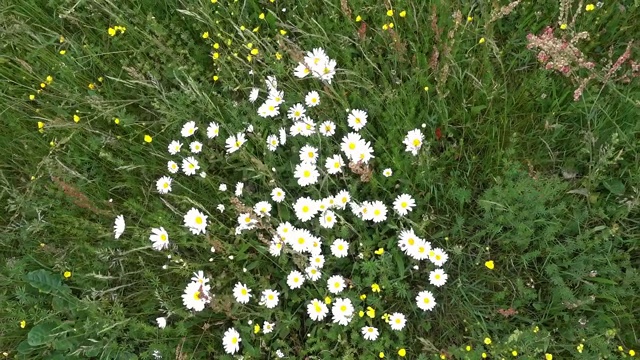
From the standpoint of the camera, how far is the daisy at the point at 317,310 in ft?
7.78

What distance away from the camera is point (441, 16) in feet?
8.68

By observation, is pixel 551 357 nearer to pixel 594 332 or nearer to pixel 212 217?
pixel 594 332

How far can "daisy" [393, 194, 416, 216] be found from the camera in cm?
242

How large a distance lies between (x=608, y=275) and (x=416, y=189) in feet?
3.03

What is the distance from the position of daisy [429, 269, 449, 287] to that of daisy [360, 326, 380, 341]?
13.5 inches

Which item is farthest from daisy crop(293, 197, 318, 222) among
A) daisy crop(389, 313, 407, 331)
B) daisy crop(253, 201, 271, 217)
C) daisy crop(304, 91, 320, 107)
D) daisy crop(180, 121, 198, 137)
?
daisy crop(180, 121, 198, 137)

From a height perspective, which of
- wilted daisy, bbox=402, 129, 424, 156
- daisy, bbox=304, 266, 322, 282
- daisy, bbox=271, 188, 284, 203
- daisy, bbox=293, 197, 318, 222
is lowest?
daisy, bbox=304, 266, 322, 282

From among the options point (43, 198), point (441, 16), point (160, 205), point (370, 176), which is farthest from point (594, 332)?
point (43, 198)

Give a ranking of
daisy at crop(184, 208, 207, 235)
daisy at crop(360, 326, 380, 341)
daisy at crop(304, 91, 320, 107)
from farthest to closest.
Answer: daisy at crop(304, 91, 320, 107), daisy at crop(184, 208, 207, 235), daisy at crop(360, 326, 380, 341)

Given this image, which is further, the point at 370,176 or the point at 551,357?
the point at 370,176


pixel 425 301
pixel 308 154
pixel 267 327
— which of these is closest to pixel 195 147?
pixel 308 154

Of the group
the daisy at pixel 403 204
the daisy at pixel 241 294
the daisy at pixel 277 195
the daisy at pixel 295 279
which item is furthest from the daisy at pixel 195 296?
the daisy at pixel 403 204

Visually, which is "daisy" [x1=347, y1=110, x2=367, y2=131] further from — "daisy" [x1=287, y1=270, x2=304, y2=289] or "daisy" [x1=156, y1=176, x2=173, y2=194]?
"daisy" [x1=156, y1=176, x2=173, y2=194]

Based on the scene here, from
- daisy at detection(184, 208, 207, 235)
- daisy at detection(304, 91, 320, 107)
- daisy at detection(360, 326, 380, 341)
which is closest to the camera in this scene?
daisy at detection(360, 326, 380, 341)
